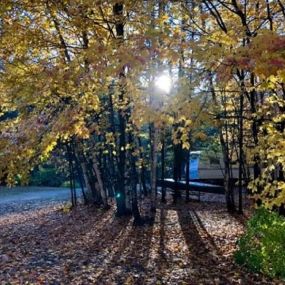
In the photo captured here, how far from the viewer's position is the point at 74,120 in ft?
19.4

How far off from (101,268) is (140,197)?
8.90 meters

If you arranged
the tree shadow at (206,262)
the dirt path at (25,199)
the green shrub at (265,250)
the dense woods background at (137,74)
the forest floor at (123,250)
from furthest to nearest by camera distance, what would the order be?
the dirt path at (25,199)
the forest floor at (123,250)
the tree shadow at (206,262)
the green shrub at (265,250)
the dense woods background at (137,74)

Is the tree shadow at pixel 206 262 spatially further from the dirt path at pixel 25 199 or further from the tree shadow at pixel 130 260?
the dirt path at pixel 25 199

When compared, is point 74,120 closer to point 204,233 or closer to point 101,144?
point 204,233

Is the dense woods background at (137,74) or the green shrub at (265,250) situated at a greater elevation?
the dense woods background at (137,74)

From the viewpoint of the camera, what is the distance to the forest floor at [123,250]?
579cm

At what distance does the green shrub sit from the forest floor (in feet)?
0.43

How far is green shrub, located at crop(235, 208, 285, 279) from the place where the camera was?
215 inches

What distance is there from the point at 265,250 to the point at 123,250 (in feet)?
8.93

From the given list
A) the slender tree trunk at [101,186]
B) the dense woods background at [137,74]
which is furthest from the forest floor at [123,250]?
the dense woods background at [137,74]

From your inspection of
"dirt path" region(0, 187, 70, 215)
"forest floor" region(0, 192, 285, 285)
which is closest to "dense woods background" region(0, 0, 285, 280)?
"forest floor" region(0, 192, 285, 285)

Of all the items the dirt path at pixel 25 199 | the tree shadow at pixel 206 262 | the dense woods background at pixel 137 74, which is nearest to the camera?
the dense woods background at pixel 137 74

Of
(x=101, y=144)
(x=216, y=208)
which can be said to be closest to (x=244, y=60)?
(x=101, y=144)

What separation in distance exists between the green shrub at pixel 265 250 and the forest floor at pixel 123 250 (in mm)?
130
